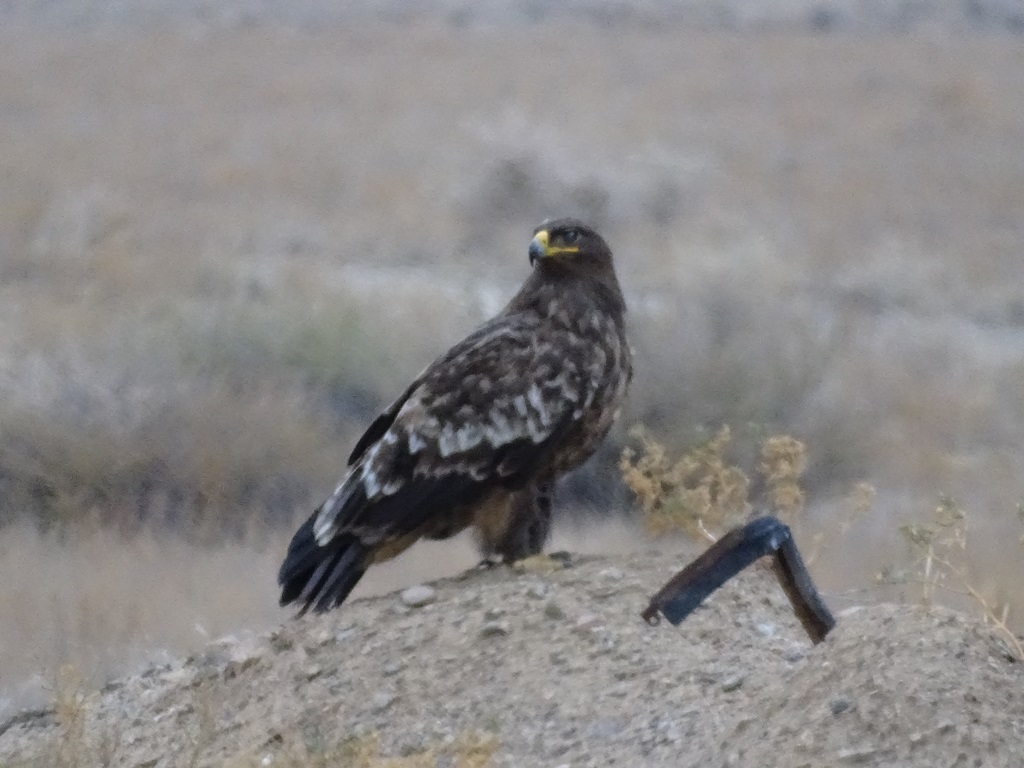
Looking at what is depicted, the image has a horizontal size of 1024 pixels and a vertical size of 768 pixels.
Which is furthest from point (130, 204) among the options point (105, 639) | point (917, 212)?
point (105, 639)

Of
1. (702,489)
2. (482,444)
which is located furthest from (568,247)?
(702,489)

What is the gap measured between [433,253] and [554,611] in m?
9.98

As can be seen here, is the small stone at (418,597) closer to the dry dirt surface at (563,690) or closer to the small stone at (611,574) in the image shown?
the dry dirt surface at (563,690)

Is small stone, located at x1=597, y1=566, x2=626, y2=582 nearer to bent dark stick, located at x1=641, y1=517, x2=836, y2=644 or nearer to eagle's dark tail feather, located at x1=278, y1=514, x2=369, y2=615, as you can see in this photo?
bent dark stick, located at x1=641, y1=517, x2=836, y2=644

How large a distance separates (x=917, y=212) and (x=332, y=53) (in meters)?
12.6

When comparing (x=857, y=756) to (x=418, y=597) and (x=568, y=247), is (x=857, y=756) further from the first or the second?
(x=568, y=247)

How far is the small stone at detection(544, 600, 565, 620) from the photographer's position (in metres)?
4.06

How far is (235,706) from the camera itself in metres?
3.98

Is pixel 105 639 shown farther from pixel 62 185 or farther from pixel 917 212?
pixel 917 212

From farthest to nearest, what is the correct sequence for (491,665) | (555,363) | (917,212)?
1. (917,212)
2. (555,363)
3. (491,665)

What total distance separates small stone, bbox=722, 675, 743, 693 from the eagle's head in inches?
58.3

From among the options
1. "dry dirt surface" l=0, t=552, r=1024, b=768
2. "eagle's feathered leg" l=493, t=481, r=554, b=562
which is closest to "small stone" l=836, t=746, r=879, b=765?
"dry dirt surface" l=0, t=552, r=1024, b=768

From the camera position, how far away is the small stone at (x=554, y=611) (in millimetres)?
4059

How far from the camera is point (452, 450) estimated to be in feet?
14.3
